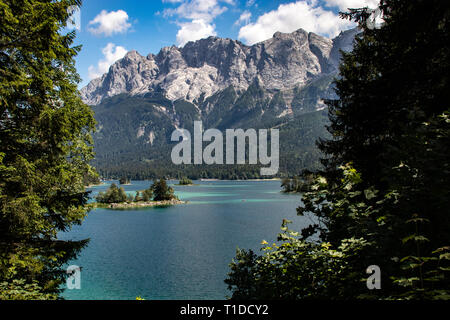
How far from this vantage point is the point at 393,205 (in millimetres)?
4285

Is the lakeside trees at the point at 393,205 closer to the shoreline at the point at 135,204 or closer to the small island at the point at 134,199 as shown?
the shoreline at the point at 135,204

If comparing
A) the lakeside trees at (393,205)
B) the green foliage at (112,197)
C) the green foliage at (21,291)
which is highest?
the lakeside trees at (393,205)

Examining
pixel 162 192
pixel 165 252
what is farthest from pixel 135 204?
pixel 165 252

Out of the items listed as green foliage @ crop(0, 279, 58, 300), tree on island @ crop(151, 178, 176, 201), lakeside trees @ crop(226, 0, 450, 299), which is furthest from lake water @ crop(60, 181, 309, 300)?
tree on island @ crop(151, 178, 176, 201)

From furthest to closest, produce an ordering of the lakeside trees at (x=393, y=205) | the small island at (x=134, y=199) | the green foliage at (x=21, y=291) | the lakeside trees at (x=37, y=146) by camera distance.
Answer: the small island at (x=134, y=199) → the green foliage at (x=21, y=291) → the lakeside trees at (x=37, y=146) → the lakeside trees at (x=393, y=205)

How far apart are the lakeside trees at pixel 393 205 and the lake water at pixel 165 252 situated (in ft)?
15.2

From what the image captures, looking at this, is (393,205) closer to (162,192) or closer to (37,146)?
(37,146)

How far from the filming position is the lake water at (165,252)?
82.0ft

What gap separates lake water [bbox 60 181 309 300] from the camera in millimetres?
25000

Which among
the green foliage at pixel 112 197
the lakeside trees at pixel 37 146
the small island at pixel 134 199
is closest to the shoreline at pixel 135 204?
the small island at pixel 134 199

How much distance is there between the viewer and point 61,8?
299 inches

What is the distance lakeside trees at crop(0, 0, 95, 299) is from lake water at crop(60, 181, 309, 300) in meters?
5.46
